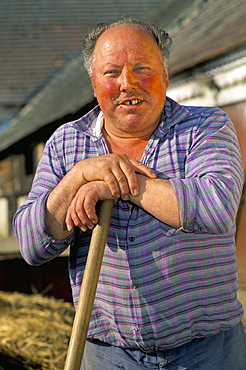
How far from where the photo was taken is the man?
189 cm

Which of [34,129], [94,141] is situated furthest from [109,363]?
[34,129]

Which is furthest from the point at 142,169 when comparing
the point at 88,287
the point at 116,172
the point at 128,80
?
the point at 88,287

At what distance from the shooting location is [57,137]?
7.08 ft

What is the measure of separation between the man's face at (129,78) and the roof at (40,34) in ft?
65.3

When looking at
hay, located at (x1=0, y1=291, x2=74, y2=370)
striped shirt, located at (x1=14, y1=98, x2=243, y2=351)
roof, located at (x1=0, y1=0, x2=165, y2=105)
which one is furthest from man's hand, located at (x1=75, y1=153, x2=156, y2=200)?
roof, located at (x1=0, y1=0, x2=165, y2=105)

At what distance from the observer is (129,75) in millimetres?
1943

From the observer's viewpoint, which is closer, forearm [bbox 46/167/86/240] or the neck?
forearm [bbox 46/167/86/240]

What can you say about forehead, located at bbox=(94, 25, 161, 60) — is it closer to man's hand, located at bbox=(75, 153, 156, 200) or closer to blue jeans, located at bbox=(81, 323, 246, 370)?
man's hand, located at bbox=(75, 153, 156, 200)

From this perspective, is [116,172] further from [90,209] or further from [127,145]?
[127,145]

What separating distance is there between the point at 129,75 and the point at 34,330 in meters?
3.61

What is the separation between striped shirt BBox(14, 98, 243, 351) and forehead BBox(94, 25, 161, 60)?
255 millimetres

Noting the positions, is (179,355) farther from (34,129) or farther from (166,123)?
(34,129)

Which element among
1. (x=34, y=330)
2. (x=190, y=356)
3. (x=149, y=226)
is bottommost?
(x=34, y=330)

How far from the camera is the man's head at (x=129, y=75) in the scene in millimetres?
1948
